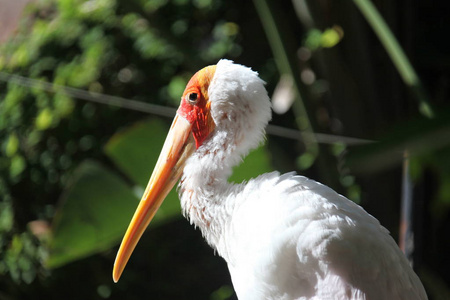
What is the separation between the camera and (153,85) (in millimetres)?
3611

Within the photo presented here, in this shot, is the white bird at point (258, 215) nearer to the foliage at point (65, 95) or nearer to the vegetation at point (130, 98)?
the vegetation at point (130, 98)

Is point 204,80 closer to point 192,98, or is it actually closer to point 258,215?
point 192,98

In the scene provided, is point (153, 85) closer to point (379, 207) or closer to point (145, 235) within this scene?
point (145, 235)

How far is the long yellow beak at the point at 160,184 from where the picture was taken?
6.21 feet

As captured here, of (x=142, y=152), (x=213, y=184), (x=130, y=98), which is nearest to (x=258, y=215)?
(x=213, y=184)

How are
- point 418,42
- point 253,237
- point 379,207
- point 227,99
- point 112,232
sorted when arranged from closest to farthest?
point 253,237 < point 227,99 < point 112,232 < point 379,207 < point 418,42

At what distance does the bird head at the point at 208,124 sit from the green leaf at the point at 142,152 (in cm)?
23

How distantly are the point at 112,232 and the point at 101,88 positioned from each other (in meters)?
1.67

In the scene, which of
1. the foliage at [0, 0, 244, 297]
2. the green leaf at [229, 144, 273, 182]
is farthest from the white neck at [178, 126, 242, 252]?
the foliage at [0, 0, 244, 297]

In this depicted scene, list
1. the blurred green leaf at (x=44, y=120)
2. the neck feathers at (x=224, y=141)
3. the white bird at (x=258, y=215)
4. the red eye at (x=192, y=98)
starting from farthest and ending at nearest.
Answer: the blurred green leaf at (x=44, y=120)
the red eye at (x=192, y=98)
the neck feathers at (x=224, y=141)
the white bird at (x=258, y=215)

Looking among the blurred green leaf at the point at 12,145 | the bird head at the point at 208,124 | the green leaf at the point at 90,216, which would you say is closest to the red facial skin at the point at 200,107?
the bird head at the point at 208,124

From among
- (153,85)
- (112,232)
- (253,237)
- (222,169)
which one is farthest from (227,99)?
(153,85)

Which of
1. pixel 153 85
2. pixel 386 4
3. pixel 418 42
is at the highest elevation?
pixel 386 4

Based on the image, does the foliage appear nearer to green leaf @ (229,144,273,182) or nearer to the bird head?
Result: green leaf @ (229,144,273,182)
